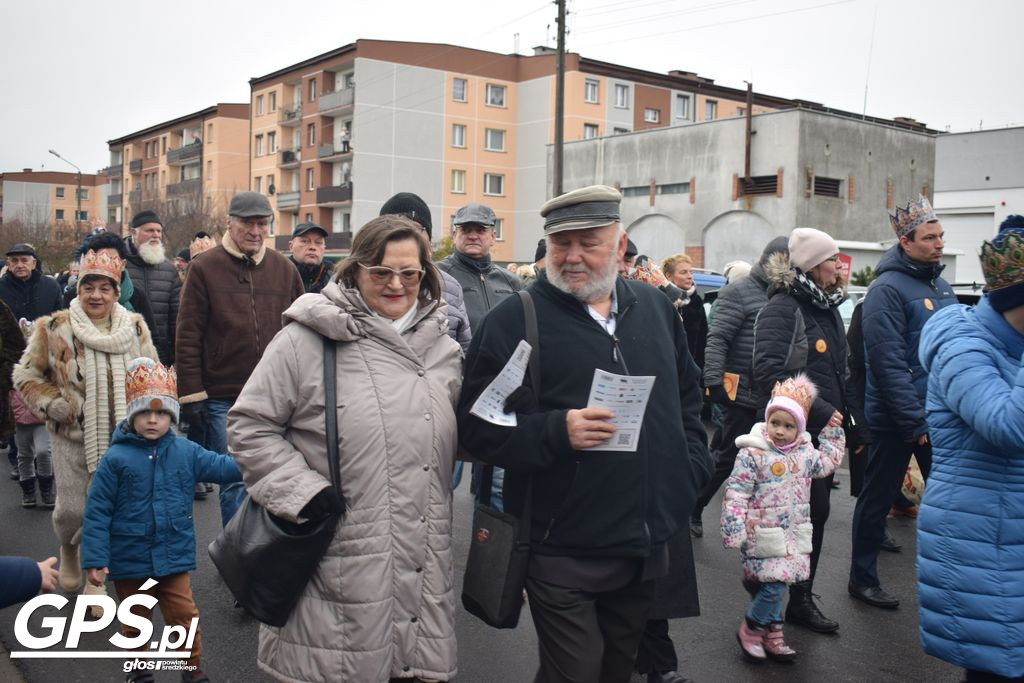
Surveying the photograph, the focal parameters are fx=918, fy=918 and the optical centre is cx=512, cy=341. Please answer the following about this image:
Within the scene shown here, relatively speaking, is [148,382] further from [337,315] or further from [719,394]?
[719,394]

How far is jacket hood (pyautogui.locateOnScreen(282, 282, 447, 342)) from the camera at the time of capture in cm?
305

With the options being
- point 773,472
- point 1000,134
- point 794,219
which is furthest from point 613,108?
point 773,472

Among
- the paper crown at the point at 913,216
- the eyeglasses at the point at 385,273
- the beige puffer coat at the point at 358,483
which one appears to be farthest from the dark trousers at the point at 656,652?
the paper crown at the point at 913,216

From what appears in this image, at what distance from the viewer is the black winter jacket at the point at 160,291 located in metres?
7.98

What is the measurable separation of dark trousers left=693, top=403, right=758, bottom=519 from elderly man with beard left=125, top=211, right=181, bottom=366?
474 cm

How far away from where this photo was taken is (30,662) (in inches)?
188

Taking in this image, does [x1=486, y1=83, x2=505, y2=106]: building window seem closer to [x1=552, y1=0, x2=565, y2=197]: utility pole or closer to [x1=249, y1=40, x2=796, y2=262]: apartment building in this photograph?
[x1=249, y1=40, x2=796, y2=262]: apartment building

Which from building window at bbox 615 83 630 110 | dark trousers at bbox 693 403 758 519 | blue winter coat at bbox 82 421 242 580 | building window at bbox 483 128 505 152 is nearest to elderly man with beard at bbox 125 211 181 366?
blue winter coat at bbox 82 421 242 580

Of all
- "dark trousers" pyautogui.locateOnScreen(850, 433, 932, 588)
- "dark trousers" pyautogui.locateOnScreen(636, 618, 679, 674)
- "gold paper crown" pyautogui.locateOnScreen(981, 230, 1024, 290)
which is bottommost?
"dark trousers" pyautogui.locateOnScreen(636, 618, 679, 674)

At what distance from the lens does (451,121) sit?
5569 cm

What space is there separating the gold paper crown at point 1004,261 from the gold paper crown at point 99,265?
4700 millimetres

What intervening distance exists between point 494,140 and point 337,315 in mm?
55350

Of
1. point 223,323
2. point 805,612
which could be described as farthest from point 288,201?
point 805,612

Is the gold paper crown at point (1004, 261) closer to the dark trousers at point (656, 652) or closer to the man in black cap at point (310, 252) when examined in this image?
the dark trousers at point (656, 652)
